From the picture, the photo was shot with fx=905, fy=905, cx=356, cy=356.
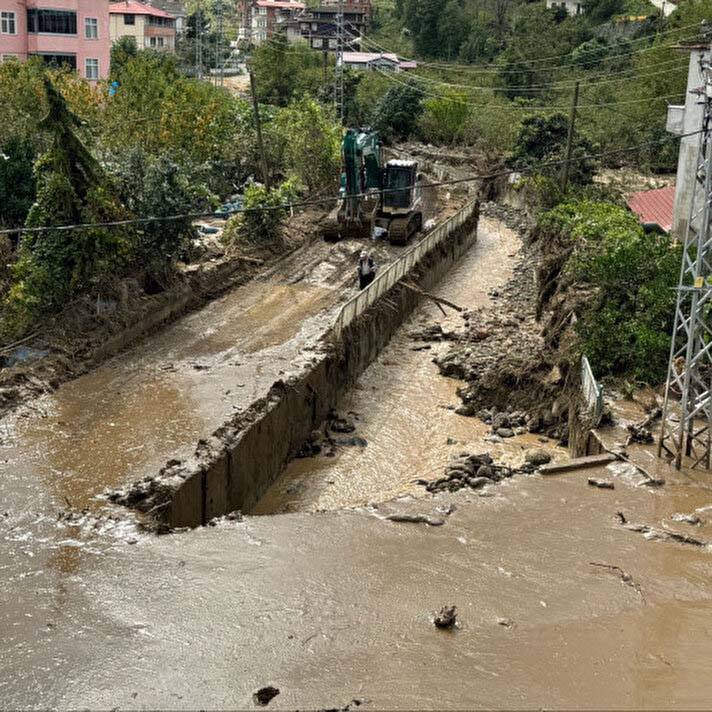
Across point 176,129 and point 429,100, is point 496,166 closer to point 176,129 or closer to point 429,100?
point 429,100

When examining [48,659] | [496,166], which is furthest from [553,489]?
[496,166]

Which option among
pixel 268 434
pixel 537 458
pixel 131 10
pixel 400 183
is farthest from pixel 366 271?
pixel 131 10

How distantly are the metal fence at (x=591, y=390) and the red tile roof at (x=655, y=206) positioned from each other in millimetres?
14370

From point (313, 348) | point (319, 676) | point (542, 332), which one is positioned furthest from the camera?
point (542, 332)

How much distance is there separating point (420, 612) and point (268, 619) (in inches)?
74.7

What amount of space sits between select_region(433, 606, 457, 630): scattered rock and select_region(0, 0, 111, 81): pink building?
40714 mm

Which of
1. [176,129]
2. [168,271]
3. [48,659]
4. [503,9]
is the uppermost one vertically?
[503,9]

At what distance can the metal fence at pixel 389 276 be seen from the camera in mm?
22672

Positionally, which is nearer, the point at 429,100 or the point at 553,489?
Answer: the point at 553,489

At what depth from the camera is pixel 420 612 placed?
37.2ft

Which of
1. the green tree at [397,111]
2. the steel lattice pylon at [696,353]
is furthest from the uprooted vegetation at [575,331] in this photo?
the green tree at [397,111]

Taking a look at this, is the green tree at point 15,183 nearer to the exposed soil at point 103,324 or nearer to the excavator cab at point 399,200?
the exposed soil at point 103,324

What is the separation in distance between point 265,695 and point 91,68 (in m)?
46.2

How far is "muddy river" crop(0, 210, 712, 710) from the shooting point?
9.87 meters
